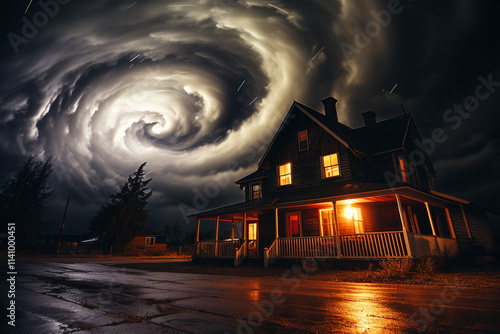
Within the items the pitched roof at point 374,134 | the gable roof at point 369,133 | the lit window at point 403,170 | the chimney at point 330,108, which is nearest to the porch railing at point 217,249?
the gable roof at point 369,133

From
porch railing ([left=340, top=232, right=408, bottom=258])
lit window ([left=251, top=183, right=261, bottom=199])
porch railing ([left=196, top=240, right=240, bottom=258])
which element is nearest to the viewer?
porch railing ([left=340, top=232, right=408, bottom=258])

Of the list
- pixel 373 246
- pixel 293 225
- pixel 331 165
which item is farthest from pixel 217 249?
pixel 373 246

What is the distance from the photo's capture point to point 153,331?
2883 millimetres

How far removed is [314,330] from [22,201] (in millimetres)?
56008

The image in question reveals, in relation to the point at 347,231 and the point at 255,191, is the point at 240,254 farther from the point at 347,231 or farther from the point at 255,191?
the point at 347,231

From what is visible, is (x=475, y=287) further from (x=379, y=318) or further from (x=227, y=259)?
(x=227, y=259)

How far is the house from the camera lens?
12055 millimetres

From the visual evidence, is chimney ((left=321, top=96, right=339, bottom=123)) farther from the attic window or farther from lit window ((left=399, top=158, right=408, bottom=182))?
lit window ((left=399, top=158, right=408, bottom=182))

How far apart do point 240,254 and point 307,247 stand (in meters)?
4.81

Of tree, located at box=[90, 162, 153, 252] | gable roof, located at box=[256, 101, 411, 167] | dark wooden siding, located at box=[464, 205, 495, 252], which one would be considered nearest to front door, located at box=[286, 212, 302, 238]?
gable roof, located at box=[256, 101, 411, 167]

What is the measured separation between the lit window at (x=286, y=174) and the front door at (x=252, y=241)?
14.3 feet

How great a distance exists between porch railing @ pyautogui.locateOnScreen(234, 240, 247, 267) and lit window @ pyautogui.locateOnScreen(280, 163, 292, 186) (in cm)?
508

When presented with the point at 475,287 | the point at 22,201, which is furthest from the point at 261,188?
the point at 22,201

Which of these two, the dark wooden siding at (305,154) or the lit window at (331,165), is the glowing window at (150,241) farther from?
the lit window at (331,165)
